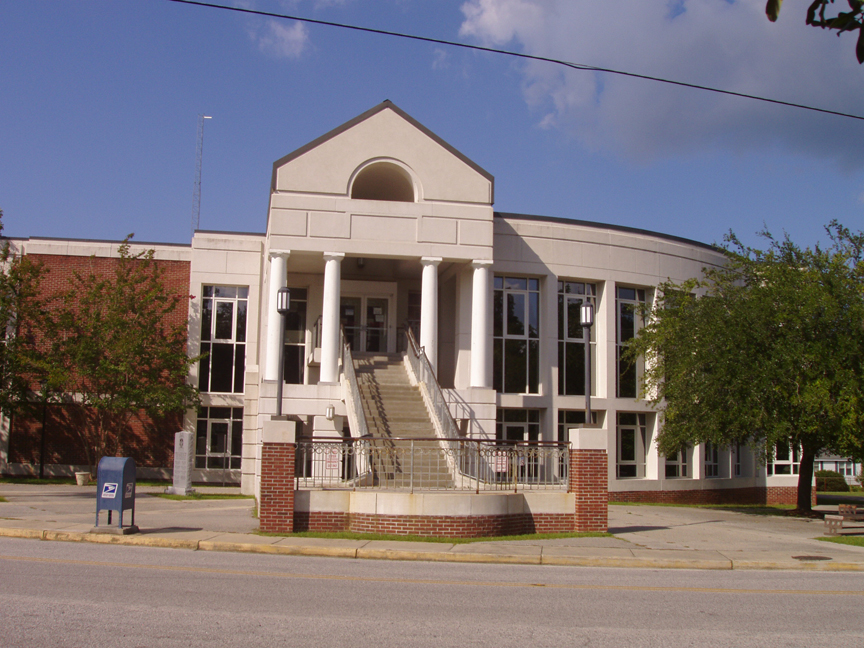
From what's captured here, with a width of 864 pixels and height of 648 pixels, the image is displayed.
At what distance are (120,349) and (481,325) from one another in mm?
12877

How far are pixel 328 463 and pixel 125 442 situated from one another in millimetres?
17235

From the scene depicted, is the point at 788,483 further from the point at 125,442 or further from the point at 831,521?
the point at 125,442

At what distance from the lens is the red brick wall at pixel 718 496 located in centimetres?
2889

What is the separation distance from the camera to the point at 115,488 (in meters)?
14.3

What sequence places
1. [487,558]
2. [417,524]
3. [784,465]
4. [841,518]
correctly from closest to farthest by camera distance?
[487,558] < [417,524] < [841,518] < [784,465]

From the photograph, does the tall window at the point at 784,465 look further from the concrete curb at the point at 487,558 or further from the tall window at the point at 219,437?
the concrete curb at the point at 487,558

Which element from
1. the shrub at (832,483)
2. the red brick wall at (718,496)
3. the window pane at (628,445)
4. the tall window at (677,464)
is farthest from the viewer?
the shrub at (832,483)

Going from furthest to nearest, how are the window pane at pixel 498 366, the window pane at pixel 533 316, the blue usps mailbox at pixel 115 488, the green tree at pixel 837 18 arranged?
the window pane at pixel 533 316
the window pane at pixel 498 366
the blue usps mailbox at pixel 115 488
the green tree at pixel 837 18

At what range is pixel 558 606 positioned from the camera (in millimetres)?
9242

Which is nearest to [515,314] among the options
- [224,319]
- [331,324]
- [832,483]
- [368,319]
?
[368,319]

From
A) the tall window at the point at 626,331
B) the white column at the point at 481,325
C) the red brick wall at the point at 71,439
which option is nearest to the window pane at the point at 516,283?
the white column at the point at 481,325

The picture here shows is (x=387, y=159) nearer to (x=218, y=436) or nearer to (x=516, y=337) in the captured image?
(x=516, y=337)

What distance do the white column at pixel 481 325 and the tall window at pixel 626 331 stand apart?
680 centimetres

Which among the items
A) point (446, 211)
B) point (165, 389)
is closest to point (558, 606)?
point (446, 211)
